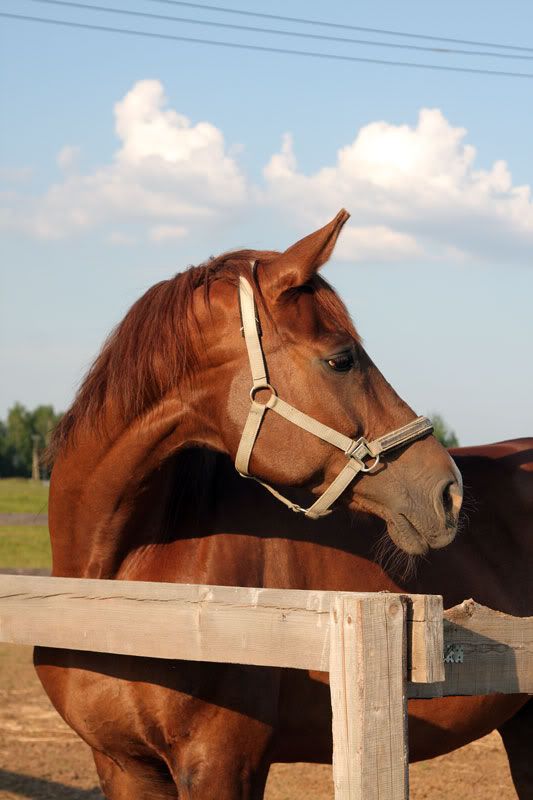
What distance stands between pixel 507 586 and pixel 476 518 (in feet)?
1.01

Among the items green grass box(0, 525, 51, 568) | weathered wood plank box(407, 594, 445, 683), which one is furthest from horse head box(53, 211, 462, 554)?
green grass box(0, 525, 51, 568)

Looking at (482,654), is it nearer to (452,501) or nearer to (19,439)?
(452,501)

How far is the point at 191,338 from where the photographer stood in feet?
10.0

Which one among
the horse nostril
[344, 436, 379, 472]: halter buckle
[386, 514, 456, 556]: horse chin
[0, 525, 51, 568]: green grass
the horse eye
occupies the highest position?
the horse eye

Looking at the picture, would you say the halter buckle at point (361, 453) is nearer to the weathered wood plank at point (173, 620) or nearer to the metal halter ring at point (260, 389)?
the metal halter ring at point (260, 389)

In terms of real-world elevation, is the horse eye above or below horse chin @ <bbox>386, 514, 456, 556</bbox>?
above

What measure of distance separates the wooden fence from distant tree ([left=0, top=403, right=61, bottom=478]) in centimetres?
7641

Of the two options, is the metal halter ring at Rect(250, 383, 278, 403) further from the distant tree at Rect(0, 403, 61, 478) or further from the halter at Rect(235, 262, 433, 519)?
the distant tree at Rect(0, 403, 61, 478)

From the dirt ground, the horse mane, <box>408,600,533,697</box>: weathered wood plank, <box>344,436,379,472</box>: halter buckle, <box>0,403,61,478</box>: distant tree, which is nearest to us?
<box>408,600,533,697</box>: weathered wood plank

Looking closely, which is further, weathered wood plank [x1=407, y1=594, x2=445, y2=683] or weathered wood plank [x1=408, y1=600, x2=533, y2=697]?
weathered wood plank [x1=408, y1=600, x2=533, y2=697]

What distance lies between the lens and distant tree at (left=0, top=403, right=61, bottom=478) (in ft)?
267

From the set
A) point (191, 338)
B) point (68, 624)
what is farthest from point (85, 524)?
point (191, 338)

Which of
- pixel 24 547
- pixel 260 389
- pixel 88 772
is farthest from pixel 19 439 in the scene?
pixel 260 389

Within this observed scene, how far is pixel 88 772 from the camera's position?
587 centimetres
